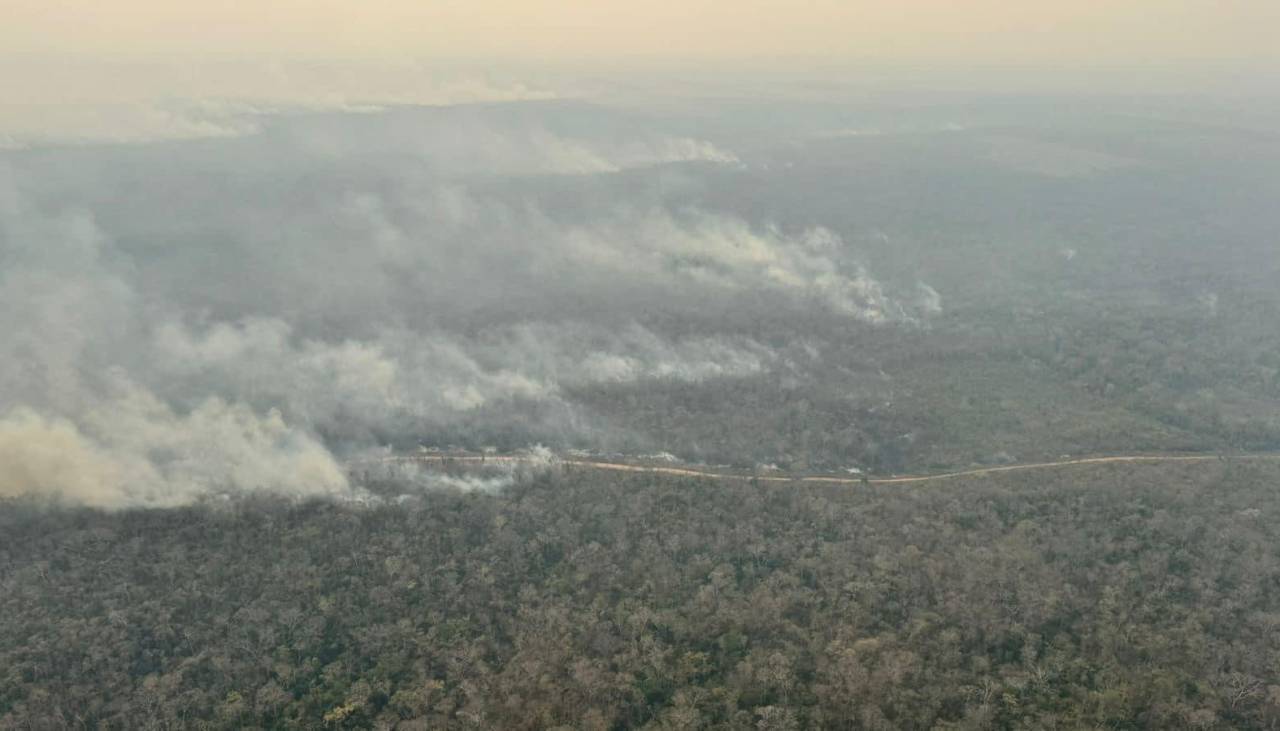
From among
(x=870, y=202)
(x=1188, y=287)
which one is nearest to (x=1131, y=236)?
(x=1188, y=287)

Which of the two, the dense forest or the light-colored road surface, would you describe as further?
the light-colored road surface

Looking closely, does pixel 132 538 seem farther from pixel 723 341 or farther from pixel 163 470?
pixel 723 341

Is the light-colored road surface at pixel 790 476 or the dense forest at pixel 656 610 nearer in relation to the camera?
the dense forest at pixel 656 610

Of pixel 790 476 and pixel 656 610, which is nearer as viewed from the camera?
pixel 656 610
